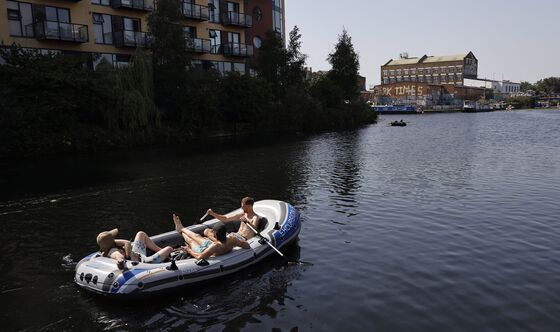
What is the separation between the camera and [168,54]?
40.3 meters

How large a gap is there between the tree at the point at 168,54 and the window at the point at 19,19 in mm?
9455

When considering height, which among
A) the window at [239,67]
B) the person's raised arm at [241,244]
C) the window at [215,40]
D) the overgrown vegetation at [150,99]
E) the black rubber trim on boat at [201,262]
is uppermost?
the window at [215,40]

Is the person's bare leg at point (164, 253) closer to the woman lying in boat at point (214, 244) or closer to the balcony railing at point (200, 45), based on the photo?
the woman lying in boat at point (214, 244)

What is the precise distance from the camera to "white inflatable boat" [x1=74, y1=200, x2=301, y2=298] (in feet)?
29.9

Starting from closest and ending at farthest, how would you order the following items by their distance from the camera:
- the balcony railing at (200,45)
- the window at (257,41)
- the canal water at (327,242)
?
the canal water at (327,242)
the balcony railing at (200,45)
the window at (257,41)

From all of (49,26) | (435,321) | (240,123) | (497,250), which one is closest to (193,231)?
(435,321)

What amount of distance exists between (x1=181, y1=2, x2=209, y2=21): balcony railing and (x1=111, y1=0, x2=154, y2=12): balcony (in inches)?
149

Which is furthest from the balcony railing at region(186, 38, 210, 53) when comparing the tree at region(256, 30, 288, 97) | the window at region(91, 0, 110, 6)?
the window at region(91, 0, 110, 6)

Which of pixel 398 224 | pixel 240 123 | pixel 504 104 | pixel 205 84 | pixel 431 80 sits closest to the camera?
pixel 398 224

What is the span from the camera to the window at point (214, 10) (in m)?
49.7

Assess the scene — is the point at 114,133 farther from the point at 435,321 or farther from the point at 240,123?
the point at 435,321

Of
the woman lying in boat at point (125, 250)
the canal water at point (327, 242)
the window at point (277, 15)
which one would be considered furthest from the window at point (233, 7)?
the woman lying in boat at point (125, 250)

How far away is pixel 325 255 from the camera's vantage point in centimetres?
1215

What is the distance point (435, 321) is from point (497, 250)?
15.1ft
